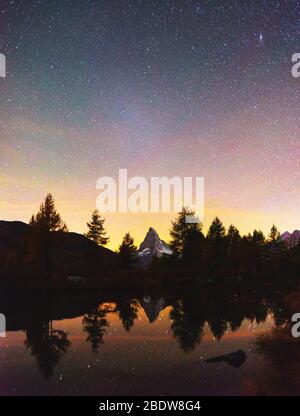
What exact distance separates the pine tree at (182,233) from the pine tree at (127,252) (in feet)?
22.7

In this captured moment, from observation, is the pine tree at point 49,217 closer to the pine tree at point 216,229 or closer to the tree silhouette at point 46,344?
the tree silhouette at point 46,344

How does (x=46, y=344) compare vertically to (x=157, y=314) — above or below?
above

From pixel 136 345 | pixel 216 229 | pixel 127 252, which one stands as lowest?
pixel 136 345

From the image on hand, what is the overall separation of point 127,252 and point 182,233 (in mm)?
10654

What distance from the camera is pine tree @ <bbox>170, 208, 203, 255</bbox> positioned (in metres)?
61.4

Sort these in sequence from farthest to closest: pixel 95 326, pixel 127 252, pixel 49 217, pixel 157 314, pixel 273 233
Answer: pixel 273 233
pixel 127 252
pixel 49 217
pixel 157 314
pixel 95 326

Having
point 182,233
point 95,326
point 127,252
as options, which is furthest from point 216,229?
point 95,326

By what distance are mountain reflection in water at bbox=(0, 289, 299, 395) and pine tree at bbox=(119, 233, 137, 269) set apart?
849 inches

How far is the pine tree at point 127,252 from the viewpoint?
2210 inches

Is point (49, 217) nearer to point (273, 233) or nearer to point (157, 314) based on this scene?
point (157, 314)

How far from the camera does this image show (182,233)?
6266 cm

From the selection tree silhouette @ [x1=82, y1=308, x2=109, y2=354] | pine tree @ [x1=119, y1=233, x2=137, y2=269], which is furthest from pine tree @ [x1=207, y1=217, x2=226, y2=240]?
tree silhouette @ [x1=82, y1=308, x2=109, y2=354]
